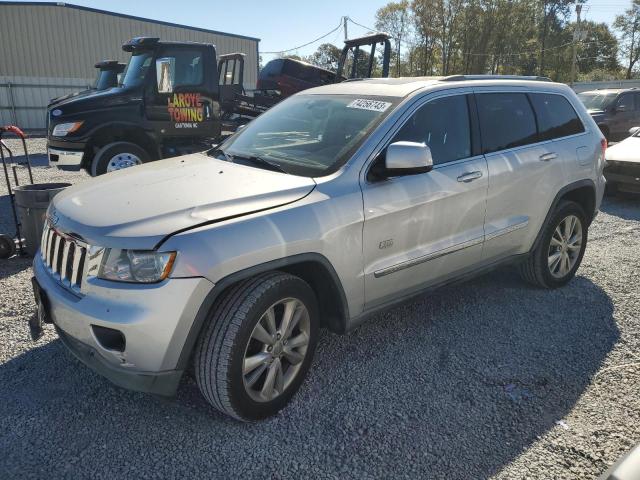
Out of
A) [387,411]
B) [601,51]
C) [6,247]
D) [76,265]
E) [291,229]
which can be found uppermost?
[601,51]

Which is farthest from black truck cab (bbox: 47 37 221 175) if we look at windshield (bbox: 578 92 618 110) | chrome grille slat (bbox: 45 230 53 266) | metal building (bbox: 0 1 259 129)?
metal building (bbox: 0 1 259 129)

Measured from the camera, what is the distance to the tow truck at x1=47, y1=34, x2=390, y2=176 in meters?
7.73

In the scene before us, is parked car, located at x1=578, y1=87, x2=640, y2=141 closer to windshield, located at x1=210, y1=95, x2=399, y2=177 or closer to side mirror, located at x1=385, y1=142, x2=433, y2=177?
windshield, located at x1=210, y1=95, x2=399, y2=177

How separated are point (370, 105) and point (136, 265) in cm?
184

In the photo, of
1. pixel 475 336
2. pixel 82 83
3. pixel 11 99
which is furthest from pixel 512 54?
pixel 475 336

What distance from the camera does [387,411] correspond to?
275cm

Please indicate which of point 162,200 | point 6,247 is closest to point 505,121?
point 162,200

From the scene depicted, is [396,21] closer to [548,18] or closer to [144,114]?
[548,18]

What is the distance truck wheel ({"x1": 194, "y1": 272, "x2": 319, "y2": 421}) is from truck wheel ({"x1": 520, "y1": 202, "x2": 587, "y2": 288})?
2.38m

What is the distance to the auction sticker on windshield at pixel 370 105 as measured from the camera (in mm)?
3219

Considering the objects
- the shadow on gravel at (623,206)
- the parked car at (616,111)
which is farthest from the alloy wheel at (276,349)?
the parked car at (616,111)

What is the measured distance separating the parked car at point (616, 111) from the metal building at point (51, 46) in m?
21.1

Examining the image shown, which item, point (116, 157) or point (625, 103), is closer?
point (116, 157)

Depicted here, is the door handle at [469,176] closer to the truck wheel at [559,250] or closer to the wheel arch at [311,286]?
the truck wheel at [559,250]
